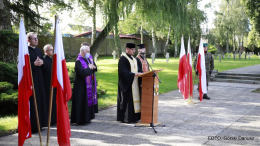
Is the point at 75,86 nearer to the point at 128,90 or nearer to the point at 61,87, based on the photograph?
the point at 128,90

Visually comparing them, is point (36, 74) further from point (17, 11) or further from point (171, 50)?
point (171, 50)

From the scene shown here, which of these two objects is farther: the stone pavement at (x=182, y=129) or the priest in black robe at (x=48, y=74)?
the priest in black robe at (x=48, y=74)

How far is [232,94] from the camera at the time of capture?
468 inches

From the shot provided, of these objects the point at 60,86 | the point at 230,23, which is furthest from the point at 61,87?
the point at 230,23

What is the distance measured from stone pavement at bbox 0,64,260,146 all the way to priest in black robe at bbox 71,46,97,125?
259 mm

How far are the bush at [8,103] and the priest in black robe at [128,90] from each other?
111 inches

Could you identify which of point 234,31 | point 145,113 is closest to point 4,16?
point 145,113

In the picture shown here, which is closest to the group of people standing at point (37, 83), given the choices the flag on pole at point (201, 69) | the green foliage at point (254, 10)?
the flag on pole at point (201, 69)

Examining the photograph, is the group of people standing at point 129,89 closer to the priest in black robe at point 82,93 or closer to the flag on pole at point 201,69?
the priest in black robe at point 82,93

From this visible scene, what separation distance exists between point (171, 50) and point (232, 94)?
3969 cm

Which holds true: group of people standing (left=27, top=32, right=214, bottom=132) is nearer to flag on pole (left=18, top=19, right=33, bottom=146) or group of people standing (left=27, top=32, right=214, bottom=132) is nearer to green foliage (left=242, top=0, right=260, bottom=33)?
flag on pole (left=18, top=19, right=33, bottom=146)

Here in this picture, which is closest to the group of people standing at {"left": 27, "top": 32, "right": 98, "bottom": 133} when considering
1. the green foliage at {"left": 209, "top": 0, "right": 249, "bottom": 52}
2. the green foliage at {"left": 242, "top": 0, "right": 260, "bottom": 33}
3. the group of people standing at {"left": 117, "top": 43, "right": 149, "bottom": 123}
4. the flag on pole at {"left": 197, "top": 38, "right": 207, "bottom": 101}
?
the group of people standing at {"left": 117, "top": 43, "right": 149, "bottom": 123}

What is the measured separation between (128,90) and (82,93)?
1.19 metres

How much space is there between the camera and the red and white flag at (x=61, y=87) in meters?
4.44
